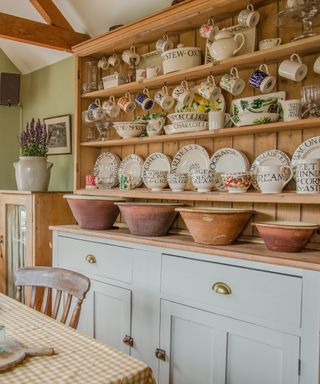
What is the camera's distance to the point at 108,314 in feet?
6.91

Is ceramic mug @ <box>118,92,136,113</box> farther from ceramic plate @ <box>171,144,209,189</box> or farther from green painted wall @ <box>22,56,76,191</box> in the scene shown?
green painted wall @ <box>22,56,76,191</box>

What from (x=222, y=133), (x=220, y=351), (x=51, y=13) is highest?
(x=51, y=13)

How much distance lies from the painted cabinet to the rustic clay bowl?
4.1 inches

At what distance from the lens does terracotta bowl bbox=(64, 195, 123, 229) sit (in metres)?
2.28

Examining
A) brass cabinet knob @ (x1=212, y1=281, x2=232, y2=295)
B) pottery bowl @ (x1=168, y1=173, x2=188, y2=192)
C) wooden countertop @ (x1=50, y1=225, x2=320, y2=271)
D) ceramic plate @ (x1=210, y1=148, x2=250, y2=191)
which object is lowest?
Answer: brass cabinet knob @ (x1=212, y1=281, x2=232, y2=295)

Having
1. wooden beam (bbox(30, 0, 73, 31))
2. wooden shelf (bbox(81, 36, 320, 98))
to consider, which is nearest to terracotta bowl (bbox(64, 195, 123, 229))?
wooden shelf (bbox(81, 36, 320, 98))

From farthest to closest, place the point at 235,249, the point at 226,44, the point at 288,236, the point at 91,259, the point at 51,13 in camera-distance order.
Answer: the point at 51,13 → the point at 91,259 → the point at 226,44 → the point at 235,249 → the point at 288,236

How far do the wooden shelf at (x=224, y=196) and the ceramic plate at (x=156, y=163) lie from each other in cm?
17

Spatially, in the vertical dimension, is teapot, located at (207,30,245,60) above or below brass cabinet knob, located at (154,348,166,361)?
above

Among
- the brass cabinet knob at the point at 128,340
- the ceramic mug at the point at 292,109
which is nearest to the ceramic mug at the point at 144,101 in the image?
the ceramic mug at the point at 292,109

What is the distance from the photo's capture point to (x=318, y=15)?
5.62 feet

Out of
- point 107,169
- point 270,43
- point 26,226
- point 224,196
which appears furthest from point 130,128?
point 26,226

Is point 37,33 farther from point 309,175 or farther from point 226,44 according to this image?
point 309,175

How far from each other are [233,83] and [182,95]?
0.99ft
